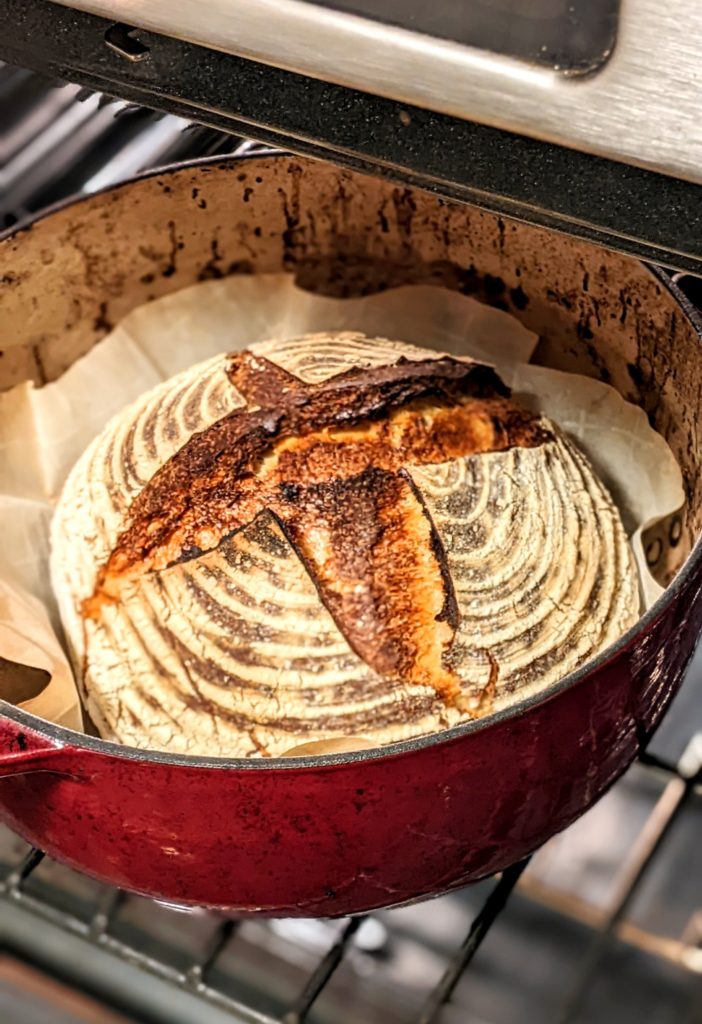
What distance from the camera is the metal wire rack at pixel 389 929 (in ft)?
4.16

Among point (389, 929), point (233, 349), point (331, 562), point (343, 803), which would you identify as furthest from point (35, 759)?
point (389, 929)

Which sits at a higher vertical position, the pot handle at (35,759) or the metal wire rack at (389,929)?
the pot handle at (35,759)

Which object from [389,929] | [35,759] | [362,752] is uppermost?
[362,752]

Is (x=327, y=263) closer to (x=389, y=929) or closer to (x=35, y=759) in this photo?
(x=35, y=759)

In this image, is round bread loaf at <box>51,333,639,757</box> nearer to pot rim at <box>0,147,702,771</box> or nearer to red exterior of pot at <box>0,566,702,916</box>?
red exterior of pot at <box>0,566,702,916</box>

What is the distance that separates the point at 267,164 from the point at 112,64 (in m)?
0.64

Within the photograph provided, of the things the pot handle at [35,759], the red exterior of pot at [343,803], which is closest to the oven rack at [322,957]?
the red exterior of pot at [343,803]

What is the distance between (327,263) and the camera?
1449 millimetres

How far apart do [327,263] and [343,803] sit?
82 centimetres

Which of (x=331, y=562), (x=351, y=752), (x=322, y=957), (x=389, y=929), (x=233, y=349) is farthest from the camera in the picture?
(x=389, y=929)

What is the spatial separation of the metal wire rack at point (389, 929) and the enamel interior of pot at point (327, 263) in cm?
9

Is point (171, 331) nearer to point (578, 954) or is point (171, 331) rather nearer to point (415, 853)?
point (415, 853)

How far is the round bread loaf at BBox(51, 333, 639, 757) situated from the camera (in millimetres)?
1087

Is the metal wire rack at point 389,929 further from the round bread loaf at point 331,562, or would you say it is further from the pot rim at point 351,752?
the pot rim at point 351,752
